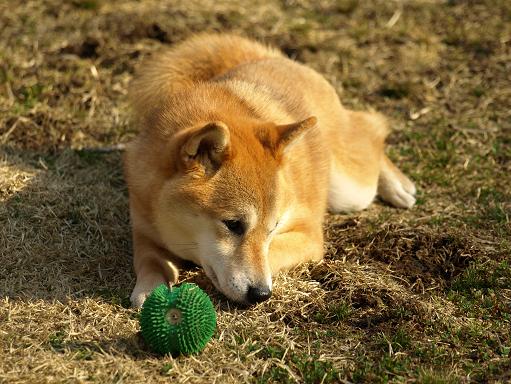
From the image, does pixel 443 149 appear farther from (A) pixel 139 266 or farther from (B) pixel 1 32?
(B) pixel 1 32

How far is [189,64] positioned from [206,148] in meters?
1.77

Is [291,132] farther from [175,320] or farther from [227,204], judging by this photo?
[175,320]

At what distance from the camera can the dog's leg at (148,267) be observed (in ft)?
12.5

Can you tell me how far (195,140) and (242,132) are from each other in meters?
0.39

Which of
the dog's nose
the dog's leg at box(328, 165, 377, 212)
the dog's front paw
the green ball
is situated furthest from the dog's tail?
the green ball

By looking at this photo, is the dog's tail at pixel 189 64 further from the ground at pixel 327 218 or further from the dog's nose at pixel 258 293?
the dog's nose at pixel 258 293

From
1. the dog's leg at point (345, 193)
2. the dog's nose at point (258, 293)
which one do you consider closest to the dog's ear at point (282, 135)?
the dog's nose at point (258, 293)

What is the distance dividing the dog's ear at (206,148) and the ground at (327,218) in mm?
731

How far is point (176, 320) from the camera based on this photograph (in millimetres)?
3289

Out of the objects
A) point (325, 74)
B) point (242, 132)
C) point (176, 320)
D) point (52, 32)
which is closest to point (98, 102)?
point (52, 32)

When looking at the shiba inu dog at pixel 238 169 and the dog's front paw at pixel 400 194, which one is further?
the dog's front paw at pixel 400 194

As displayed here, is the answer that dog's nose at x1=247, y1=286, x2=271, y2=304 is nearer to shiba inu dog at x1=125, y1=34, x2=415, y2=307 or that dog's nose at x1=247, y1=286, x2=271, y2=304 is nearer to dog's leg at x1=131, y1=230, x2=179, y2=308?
shiba inu dog at x1=125, y1=34, x2=415, y2=307

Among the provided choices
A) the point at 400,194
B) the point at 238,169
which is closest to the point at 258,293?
the point at 238,169

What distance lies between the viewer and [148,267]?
3973mm
